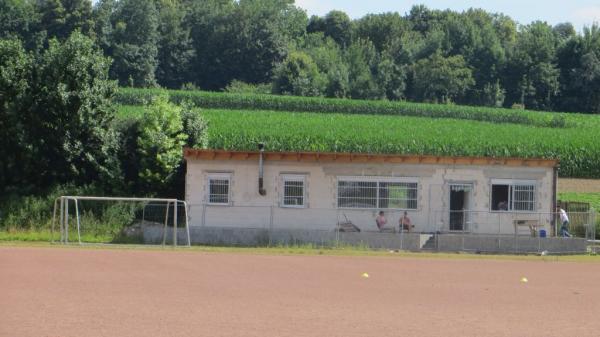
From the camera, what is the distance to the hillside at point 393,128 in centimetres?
7194

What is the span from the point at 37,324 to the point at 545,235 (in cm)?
2707

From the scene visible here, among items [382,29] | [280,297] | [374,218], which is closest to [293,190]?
[374,218]

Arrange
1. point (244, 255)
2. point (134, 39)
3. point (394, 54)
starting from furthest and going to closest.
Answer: point (394, 54)
point (134, 39)
point (244, 255)

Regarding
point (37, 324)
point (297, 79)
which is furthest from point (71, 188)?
point (297, 79)

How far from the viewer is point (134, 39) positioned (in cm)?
13100

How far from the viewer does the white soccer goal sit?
3988 centimetres

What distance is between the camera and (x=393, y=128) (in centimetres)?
8138

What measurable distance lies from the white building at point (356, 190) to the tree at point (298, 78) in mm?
73436

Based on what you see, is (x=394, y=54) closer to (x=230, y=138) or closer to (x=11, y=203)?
(x=230, y=138)

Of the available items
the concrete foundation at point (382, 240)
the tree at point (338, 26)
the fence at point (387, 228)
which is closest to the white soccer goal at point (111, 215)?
the fence at point (387, 228)

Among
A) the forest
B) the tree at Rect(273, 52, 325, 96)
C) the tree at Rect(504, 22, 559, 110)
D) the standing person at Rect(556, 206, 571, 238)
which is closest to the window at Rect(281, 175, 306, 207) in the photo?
the forest

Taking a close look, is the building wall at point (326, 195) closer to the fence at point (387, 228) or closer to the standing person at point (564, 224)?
the fence at point (387, 228)

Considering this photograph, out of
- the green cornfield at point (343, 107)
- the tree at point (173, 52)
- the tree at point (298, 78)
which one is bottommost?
the green cornfield at point (343, 107)

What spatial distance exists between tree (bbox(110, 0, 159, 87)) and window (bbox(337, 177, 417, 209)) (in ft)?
262
